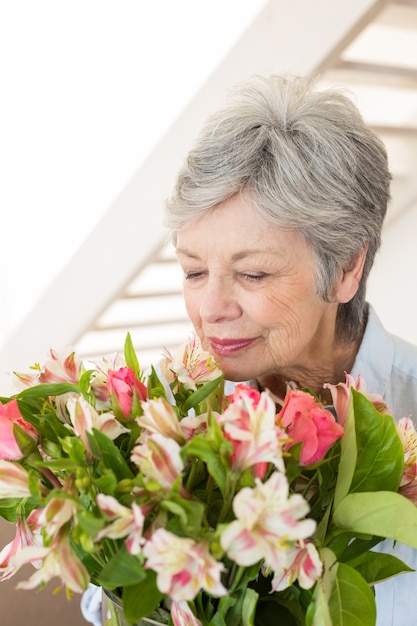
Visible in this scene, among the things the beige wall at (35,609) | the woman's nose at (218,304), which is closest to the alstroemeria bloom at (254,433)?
the woman's nose at (218,304)

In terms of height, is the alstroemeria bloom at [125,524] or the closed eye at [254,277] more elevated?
the closed eye at [254,277]

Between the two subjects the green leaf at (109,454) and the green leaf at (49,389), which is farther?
the green leaf at (49,389)

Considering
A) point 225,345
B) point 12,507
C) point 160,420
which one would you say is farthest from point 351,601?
point 225,345

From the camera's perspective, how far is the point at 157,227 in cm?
302

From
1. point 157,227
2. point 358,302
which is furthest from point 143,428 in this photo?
point 157,227

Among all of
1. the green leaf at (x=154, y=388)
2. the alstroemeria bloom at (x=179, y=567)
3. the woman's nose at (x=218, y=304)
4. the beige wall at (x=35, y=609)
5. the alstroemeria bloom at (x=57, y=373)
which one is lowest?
the beige wall at (x=35, y=609)

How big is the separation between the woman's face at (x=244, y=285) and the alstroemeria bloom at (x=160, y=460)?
0.59 meters

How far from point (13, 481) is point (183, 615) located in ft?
0.61

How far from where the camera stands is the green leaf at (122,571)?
66 centimetres

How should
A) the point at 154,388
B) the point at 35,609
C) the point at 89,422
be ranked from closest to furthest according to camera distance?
1. the point at 89,422
2. the point at 154,388
3. the point at 35,609

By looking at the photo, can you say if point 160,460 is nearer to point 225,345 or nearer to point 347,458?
point 347,458

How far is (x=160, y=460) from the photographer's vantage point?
680 millimetres

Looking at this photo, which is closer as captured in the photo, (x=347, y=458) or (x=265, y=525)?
(x=265, y=525)

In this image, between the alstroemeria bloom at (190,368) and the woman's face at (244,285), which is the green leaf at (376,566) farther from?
the woman's face at (244,285)
